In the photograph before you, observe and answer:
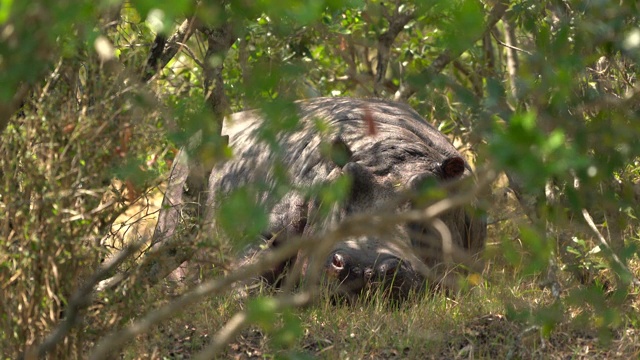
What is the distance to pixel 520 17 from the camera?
7.54m

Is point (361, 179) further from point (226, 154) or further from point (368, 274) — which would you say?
point (226, 154)

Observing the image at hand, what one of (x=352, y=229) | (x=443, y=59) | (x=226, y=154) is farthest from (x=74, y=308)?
(x=443, y=59)

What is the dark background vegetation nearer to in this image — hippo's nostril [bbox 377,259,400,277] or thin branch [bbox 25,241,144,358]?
thin branch [bbox 25,241,144,358]

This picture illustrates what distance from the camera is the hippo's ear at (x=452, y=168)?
7562 mm

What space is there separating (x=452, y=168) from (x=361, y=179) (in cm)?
70

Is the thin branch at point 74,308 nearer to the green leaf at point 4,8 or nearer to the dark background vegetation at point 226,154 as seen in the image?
the dark background vegetation at point 226,154

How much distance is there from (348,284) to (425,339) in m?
0.93

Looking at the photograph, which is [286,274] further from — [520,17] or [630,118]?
[630,118]

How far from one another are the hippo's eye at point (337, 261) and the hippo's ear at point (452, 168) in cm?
137

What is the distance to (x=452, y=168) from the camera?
25.1 ft

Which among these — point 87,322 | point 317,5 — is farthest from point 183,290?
point 317,5

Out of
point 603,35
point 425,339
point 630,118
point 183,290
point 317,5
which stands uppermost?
point 317,5

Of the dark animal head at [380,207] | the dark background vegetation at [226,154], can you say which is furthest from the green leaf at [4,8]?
the dark animal head at [380,207]

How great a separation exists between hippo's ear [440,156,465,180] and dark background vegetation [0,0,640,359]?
521mm
